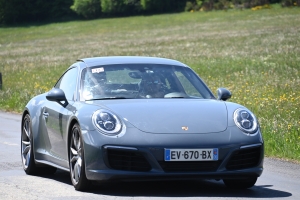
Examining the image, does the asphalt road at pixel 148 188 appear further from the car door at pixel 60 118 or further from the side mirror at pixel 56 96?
the side mirror at pixel 56 96

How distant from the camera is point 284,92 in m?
20.1

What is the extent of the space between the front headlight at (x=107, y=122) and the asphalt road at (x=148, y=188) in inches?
22.5

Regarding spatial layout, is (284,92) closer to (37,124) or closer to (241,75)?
(241,75)

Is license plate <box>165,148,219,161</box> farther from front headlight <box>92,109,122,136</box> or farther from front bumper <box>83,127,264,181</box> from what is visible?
front headlight <box>92,109,122,136</box>

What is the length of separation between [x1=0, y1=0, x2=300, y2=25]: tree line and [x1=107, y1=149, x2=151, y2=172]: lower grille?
104 metres

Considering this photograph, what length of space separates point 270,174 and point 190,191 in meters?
1.78

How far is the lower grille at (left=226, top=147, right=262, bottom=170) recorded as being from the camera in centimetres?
788

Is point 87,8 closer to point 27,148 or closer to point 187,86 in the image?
point 27,148

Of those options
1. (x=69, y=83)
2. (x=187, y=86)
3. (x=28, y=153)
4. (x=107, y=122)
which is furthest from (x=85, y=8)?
(x=107, y=122)

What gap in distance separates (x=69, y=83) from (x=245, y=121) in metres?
2.26

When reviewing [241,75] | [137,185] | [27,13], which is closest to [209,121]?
[137,185]

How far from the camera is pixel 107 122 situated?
7.92 meters

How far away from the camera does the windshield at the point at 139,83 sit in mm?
8852

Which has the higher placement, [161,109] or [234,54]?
[161,109]
